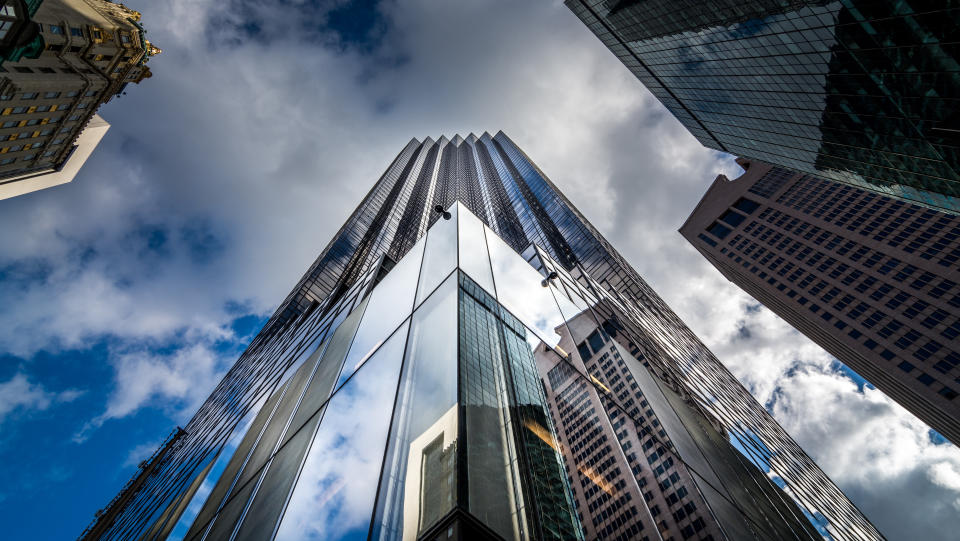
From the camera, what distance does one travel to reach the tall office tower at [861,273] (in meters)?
71.9

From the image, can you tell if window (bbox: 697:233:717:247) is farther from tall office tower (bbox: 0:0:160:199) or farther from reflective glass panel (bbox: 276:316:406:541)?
tall office tower (bbox: 0:0:160:199)

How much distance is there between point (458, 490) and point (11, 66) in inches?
2550

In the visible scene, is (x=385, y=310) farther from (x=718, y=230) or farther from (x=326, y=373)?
(x=718, y=230)

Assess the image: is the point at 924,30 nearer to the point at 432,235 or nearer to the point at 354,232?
the point at 432,235

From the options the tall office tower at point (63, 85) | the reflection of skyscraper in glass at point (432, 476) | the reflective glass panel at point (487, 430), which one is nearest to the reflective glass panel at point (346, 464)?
the reflection of skyscraper in glass at point (432, 476)

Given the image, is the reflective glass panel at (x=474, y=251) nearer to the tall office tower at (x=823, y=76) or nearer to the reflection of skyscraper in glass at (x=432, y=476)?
the reflection of skyscraper in glass at (x=432, y=476)

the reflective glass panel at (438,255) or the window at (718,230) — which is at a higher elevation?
the window at (718,230)

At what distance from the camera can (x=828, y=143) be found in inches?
1535

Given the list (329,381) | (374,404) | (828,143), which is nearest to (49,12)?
(329,381)

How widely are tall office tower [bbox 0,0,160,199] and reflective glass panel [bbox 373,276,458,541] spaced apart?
55.3 metres

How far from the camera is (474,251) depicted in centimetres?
1449

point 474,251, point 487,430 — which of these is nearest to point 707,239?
point 474,251

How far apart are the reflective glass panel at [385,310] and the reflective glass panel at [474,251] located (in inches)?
70.9

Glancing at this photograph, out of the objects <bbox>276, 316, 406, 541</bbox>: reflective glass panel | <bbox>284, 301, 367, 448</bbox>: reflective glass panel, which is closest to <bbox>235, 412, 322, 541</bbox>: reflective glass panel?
<bbox>276, 316, 406, 541</bbox>: reflective glass panel
